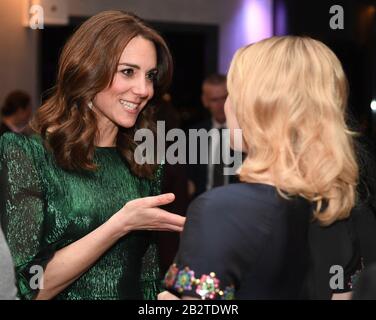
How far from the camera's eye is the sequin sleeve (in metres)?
1.96

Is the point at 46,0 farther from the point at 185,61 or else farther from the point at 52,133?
the point at 52,133

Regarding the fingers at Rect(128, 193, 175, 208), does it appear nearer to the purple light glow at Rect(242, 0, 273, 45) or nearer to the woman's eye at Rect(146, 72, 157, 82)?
the woman's eye at Rect(146, 72, 157, 82)

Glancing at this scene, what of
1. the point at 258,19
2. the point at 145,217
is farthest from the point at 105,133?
the point at 258,19

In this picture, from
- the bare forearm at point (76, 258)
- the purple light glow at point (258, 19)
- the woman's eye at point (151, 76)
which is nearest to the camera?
the bare forearm at point (76, 258)

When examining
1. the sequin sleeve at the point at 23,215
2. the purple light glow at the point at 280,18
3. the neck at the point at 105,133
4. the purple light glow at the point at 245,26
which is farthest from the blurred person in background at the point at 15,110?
the sequin sleeve at the point at 23,215

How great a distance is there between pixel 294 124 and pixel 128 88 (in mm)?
852

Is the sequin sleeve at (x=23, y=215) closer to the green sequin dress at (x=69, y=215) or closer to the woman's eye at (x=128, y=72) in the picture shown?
the green sequin dress at (x=69, y=215)

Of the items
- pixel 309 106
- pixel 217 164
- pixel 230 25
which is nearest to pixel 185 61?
pixel 230 25

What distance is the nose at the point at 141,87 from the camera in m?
2.14

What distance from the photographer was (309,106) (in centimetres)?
140

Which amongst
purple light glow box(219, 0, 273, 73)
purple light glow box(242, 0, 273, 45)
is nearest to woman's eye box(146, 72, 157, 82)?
purple light glow box(219, 0, 273, 73)

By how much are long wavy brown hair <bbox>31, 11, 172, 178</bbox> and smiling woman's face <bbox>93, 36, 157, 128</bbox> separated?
0.02 meters

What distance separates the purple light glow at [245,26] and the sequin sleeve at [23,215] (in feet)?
17.0
